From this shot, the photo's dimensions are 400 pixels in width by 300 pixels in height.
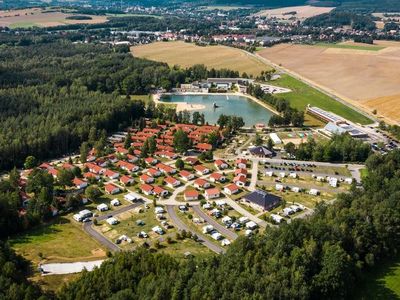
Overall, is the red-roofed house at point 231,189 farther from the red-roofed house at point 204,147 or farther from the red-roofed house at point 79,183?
the red-roofed house at point 79,183

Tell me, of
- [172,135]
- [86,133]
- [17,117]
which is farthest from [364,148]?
[17,117]

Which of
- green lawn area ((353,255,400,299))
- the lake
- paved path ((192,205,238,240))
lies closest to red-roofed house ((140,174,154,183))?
paved path ((192,205,238,240))

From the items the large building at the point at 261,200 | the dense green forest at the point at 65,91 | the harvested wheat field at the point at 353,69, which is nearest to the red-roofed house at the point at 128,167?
the dense green forest at the point at 65,91

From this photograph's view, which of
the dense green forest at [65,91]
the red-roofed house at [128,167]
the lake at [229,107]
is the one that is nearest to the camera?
the red-roofed house at [128,167]

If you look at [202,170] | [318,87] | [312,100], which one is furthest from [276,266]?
[318,87]

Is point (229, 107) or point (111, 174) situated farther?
point (229, 107)

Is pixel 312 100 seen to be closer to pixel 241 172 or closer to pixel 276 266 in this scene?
pixel 241 172

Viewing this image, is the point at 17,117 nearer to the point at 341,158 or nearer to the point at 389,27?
the point at 341,158
